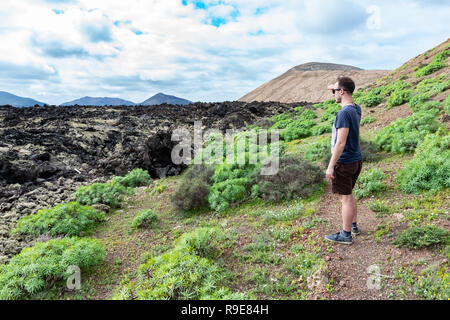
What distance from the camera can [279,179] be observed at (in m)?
6.91

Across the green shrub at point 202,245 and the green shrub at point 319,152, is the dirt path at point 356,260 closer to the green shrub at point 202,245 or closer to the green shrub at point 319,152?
the green shrub at point 202,245

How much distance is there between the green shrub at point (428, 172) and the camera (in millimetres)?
5234

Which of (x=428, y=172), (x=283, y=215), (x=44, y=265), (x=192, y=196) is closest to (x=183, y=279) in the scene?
(x=44, y=265)

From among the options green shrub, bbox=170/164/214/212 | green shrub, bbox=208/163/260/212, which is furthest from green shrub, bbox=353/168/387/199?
green shrub, bbox=170/164/214/212

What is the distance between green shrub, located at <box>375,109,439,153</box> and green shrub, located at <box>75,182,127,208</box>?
7.90m

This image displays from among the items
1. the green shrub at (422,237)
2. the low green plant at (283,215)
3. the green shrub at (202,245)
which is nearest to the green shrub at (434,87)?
the low green plant at (283,215)

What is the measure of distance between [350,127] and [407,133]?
4.89m

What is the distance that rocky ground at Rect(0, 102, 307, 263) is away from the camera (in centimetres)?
815

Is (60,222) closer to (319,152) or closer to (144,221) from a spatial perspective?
(144,221)

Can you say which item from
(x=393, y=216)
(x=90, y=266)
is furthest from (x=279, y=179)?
(x=90, y=266)

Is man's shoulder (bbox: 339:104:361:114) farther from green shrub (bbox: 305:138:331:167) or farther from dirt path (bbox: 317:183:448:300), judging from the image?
green shrub (bbox: 305:138:331:167)

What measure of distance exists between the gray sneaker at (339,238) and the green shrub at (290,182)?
2.03 m
